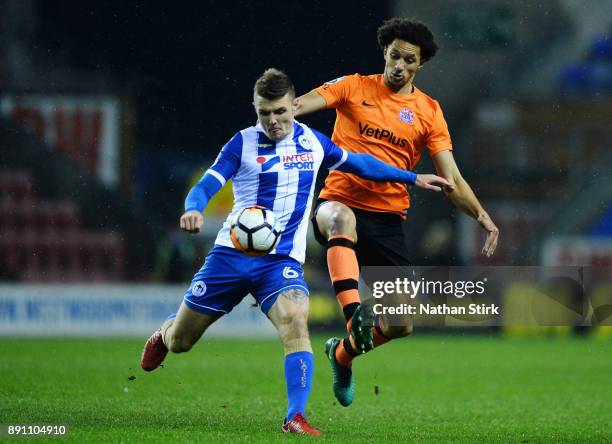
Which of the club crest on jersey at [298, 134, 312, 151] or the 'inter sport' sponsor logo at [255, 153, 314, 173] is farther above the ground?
the club crest on jersey at [298, 134, 312, 151]

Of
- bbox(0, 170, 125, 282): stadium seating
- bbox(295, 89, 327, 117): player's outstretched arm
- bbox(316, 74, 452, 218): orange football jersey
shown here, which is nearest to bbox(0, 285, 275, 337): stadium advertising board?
bbox(0, 170, 125, 282): stadium seating

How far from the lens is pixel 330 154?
6.26m

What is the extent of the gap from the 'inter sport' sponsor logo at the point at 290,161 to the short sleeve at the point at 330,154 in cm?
16

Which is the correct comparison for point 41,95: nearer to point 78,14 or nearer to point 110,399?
point 78,14

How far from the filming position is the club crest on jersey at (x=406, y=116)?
704 centimetres

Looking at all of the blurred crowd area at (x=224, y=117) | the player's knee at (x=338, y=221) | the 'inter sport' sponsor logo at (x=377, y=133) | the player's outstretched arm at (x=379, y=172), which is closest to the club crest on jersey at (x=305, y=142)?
the player's outstretched arm at (x=379, y=172)

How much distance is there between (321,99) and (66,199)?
12.0 m

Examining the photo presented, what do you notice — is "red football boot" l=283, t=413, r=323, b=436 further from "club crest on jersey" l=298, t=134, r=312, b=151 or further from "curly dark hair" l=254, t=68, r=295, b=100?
"curly dark hair" l=254, t=68, r=295, b=100

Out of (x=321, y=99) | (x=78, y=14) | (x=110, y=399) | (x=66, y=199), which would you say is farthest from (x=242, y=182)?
(x=66, y=199)

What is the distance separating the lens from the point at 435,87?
19.8 m

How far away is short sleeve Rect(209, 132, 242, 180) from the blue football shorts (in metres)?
0.45

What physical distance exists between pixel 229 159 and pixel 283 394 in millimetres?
3115

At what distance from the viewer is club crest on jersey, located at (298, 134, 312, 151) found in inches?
240

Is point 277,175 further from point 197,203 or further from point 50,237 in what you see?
point 50,237
